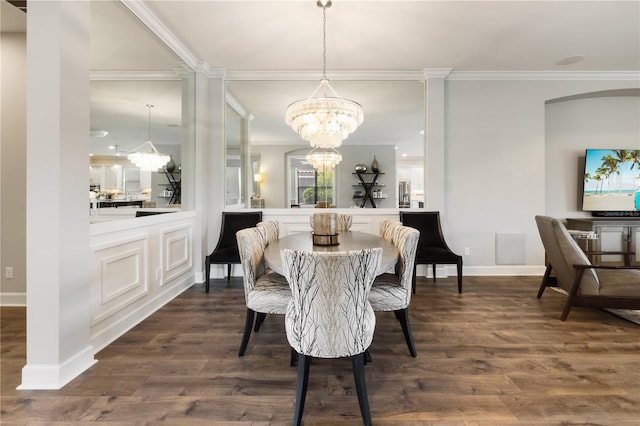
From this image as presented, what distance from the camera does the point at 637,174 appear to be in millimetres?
4605

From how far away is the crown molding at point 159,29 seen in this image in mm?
2818

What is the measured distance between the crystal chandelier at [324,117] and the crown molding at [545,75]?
2.26m

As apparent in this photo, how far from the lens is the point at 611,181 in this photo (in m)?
4.61

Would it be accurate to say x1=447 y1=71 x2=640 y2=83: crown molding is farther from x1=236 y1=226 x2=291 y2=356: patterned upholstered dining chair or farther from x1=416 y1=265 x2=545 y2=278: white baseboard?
x1=236 y1=226 x2=291 y2=356: patterned upholstered dining chair

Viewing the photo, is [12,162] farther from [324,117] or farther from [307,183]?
[307,183]

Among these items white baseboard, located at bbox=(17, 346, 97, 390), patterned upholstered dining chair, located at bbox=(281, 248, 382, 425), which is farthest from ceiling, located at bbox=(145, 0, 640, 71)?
white baseboard, located at bbox=(17, 346, 97, 390)

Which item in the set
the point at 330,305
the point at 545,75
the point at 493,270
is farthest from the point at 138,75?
the point at 545,75

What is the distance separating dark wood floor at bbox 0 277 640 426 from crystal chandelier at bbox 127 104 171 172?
4.92 feet

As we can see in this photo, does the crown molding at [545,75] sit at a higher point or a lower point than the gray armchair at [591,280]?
higher

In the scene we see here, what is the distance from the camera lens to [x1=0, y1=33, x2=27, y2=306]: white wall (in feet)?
10.3

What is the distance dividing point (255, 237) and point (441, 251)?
243 cm

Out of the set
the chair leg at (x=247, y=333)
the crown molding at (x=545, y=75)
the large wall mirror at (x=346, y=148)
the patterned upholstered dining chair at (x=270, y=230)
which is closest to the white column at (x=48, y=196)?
the chair leg at (x=247, y=333)

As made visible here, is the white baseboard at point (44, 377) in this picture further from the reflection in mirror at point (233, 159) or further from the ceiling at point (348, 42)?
the reflection in mirror at point (233, 159)

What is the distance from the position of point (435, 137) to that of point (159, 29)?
348 cm
